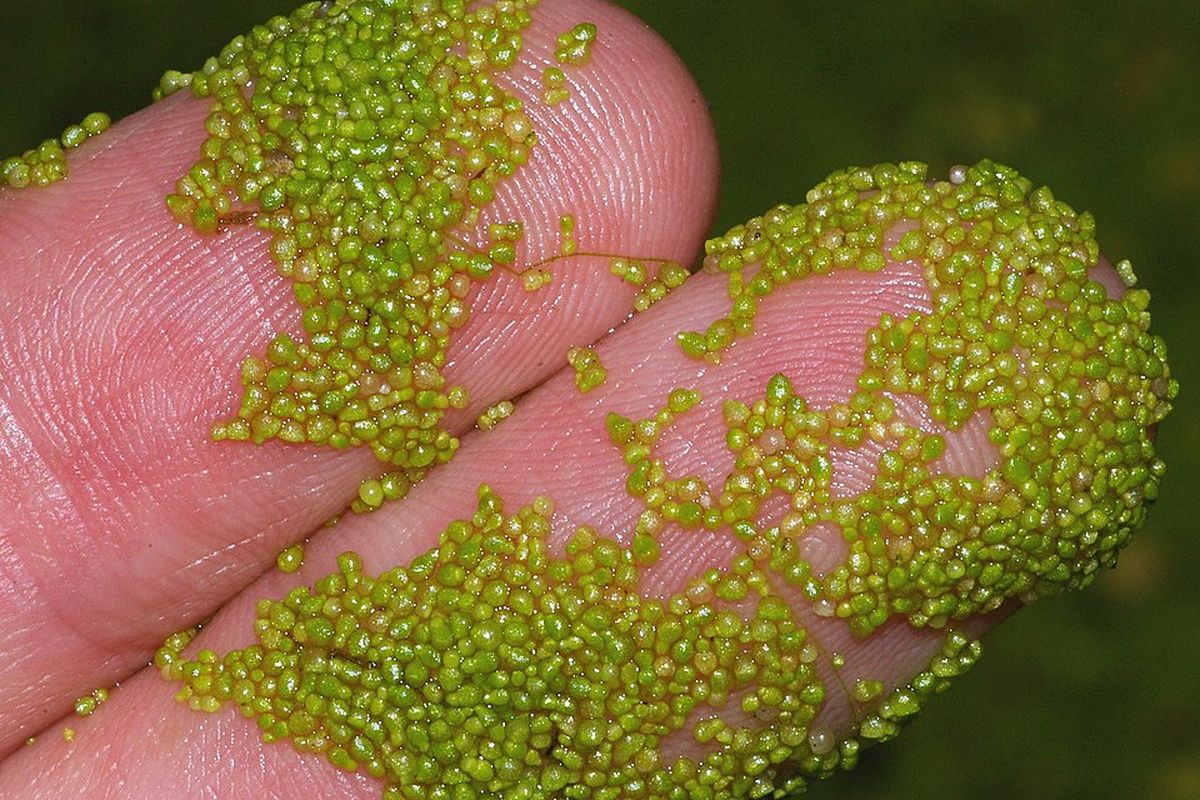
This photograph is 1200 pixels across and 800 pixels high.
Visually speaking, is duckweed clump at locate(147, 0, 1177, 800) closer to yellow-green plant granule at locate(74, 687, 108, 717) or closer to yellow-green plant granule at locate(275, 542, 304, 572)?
yellow-green plant granule at locate(275, 542, 304, 572)

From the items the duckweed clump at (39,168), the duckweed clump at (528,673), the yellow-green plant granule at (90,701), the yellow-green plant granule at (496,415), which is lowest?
the yellow-green plant granule at (90,701)

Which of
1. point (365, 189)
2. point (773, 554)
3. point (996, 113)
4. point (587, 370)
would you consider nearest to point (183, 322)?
point (365, 189)

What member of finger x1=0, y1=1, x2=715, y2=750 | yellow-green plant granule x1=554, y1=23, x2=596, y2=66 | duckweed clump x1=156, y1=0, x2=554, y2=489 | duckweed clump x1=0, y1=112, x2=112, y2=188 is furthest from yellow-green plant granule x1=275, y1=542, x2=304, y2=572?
yellow-green plant granule x1=554, y1=23, x2=596, y2=66

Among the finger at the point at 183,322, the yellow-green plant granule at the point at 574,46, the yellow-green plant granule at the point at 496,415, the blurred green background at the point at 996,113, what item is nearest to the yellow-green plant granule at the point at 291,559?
the finger at the point at 183,322

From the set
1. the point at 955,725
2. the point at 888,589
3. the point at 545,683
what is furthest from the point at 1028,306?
the point at 955,725

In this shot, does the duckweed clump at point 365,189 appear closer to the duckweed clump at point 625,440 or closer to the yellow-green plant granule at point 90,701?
the duckweed clump at point 625,440

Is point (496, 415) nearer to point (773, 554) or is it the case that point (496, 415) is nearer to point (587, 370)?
point (587, 370)
